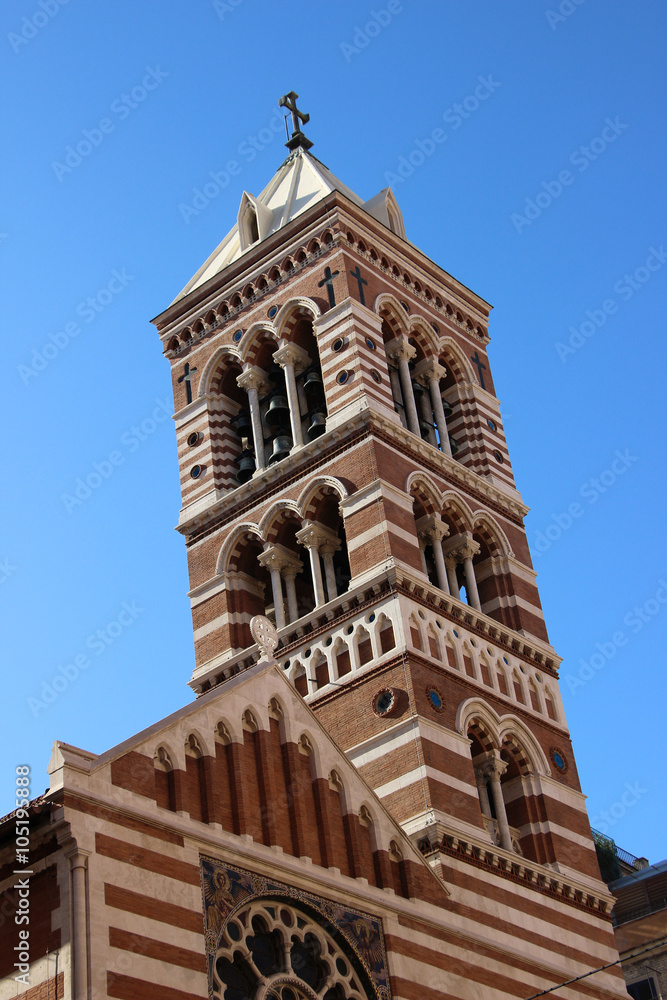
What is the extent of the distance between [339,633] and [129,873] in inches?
492

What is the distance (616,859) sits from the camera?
5669cm

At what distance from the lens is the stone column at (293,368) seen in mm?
35156

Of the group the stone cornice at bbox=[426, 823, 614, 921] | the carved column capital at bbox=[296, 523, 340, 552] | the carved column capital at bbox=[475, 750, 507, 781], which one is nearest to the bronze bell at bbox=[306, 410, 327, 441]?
the carved column capital at bbox=[296, 523, 340, 552]

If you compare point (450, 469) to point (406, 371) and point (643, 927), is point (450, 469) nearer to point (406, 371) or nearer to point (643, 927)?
point (406, 371)

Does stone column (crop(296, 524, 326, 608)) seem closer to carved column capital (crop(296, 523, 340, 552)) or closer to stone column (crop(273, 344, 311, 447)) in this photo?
carved column capital (crop(296, 523, 340, 552))

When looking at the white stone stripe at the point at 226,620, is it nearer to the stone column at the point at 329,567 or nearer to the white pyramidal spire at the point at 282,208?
the stone column at the point at 329,567

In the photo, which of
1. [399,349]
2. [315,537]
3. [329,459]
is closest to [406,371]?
[399,349]

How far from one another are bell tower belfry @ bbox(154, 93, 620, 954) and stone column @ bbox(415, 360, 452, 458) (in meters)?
0.06

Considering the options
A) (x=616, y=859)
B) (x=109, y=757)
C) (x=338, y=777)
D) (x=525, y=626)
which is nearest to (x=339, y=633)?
(x=525, y=626)

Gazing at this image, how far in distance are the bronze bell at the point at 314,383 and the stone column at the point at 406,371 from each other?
190 centimetres

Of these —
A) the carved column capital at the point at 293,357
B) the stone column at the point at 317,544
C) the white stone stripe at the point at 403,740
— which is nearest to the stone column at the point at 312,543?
the stone column at the point at 317,544

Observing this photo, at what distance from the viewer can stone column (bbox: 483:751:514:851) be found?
99.4ft

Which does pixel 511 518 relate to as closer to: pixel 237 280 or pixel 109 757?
pixel 237 280

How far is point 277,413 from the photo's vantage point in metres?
36.5
